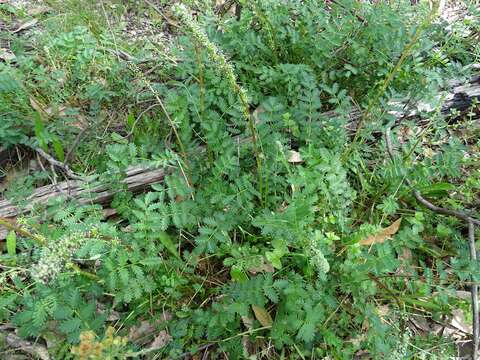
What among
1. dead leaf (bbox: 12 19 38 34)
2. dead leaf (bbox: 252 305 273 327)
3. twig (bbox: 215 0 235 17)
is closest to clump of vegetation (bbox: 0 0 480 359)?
dead leaf (bbox: 252 305 273 327)

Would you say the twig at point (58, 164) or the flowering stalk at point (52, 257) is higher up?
the flowering stalk at point (52, 257)

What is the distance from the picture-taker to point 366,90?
274cm

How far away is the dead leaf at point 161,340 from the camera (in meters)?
2.03

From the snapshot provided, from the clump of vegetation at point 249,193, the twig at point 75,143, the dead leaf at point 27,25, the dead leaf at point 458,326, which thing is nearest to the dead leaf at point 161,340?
the clump of vegetation at point 249,193

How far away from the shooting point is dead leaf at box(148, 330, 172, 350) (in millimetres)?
2029

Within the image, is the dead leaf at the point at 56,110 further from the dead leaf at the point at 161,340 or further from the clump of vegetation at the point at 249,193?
the dead leaf at the point at 161,340

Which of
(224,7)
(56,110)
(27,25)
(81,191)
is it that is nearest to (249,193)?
(81,191)

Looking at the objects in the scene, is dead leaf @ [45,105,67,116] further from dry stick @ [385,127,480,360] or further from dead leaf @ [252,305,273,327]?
dry stick @ [385,127,480,360]

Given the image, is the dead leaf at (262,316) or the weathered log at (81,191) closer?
the dead leaf at (262,316)

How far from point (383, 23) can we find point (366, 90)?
1.43 ft

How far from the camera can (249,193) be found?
209 cm

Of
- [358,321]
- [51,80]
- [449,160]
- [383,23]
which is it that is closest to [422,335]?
[358,321]

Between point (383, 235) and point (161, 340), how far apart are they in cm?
131

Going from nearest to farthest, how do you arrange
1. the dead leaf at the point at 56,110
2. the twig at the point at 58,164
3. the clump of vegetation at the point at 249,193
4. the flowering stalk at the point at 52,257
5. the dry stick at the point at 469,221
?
the flowering stalk at the point at 52,257, the clump of vegetation at the point at 249,193, the dry stick at the point at 469,221, the twig at the point at 58,164, the dead leaf at the point at 56,110
